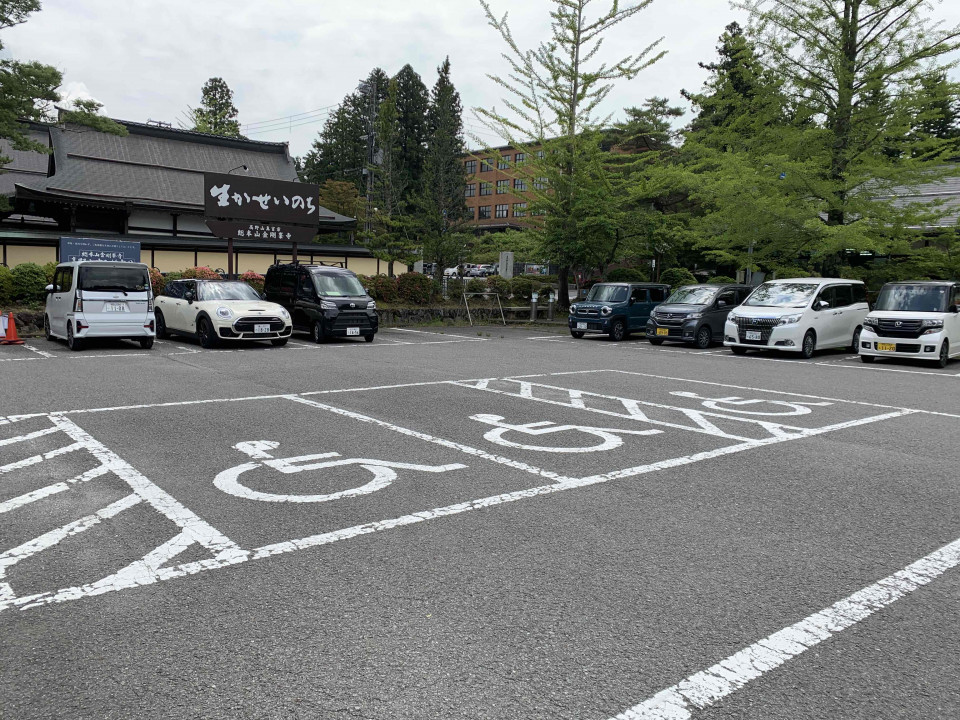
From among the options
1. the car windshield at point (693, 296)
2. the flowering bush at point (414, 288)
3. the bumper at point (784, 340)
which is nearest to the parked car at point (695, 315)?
the car windshield at point (693, 296)

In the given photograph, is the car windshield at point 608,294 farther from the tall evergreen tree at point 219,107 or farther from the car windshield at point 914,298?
the tall evergreen tree at point 219,107

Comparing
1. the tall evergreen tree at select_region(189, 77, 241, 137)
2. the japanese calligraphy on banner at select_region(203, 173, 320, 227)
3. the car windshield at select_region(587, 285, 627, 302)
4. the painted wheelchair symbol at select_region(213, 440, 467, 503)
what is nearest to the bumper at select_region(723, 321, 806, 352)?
the car windshield at select_region(587, 285, 627, 302)

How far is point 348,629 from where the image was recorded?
3.17 m

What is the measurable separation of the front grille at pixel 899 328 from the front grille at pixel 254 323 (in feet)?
41.5

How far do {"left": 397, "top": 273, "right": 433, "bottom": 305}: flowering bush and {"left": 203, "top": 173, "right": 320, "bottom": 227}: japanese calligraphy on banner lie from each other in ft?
14.0

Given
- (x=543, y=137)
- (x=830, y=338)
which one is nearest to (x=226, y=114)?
(x=543, y=137)

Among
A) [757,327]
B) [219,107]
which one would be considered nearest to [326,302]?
[757,327]

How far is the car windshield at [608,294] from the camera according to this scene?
70.0 ft

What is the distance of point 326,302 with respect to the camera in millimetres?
17344

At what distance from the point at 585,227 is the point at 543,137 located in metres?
4.25

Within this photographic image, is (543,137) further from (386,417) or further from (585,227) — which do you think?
(386,417)

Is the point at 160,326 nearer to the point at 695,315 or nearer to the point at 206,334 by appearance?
the point at 206,334

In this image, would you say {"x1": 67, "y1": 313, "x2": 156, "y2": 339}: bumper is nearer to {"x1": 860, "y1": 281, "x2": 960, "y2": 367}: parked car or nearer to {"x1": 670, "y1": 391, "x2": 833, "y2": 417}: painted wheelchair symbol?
{"x1": 670, "y1": 391, "x2": 833, "y2": 417}: painted wheelchair symbol

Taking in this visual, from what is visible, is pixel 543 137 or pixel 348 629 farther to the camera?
pixel 543 137
